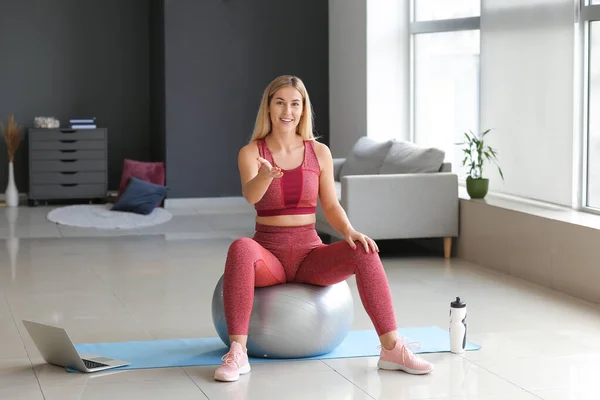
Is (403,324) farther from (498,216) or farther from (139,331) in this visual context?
(498,216)

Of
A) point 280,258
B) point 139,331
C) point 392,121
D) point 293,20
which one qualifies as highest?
point 293,20

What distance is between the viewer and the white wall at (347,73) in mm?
8703

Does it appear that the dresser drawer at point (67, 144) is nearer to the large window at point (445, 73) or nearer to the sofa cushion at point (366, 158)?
the sofa cushion at point (366, 158)

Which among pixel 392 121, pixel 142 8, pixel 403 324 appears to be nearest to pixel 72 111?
pixel 142 8

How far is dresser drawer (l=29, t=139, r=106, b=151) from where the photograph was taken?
9.76 meters

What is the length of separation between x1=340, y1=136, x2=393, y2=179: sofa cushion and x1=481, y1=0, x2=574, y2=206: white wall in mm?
814

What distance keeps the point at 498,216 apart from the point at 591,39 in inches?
48.5

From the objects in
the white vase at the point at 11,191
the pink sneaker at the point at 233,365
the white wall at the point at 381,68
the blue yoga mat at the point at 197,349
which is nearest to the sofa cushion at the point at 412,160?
the white wall at the point at 381,68

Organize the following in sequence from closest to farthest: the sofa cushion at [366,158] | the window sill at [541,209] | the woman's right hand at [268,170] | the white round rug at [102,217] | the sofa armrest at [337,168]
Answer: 1. the woman's right hand at [268,170]
2. the window sill at [541,209]
3. the sofa cushion at [366,158]
4. the sofa armrest at [337,168]
5. the white round rug at [102,217]

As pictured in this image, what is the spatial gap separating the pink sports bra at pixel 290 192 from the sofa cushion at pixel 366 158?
336 centimetres

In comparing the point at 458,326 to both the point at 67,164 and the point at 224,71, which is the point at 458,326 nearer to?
the point at 224,71

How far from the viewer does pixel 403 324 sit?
4.83 m

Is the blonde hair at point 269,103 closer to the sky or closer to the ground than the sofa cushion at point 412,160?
closer to the sky

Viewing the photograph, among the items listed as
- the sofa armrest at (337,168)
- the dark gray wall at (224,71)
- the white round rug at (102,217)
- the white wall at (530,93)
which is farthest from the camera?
the dark gray wall at (224,71)
